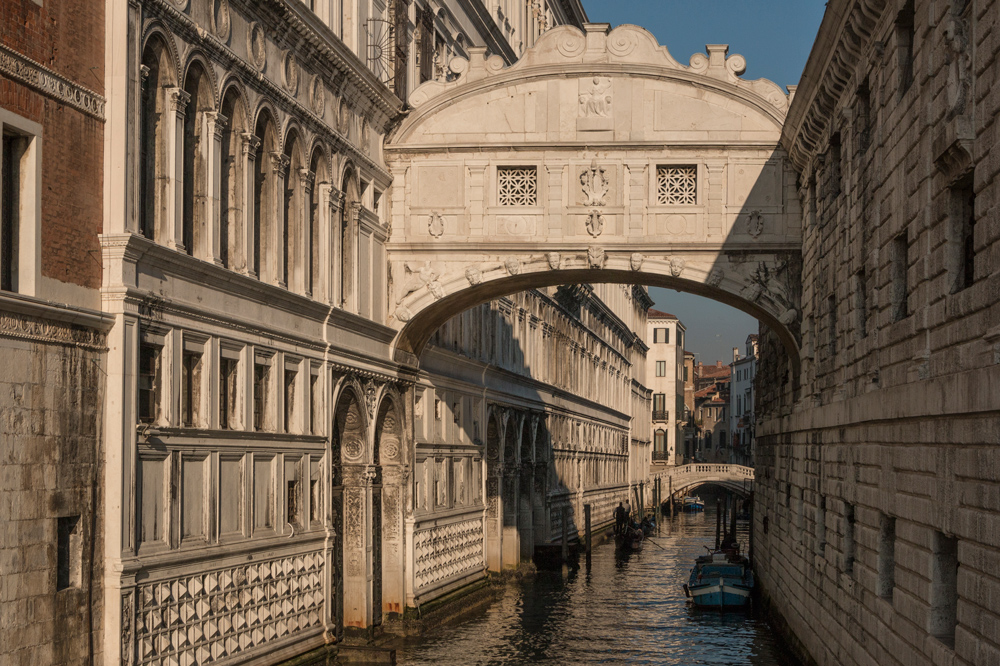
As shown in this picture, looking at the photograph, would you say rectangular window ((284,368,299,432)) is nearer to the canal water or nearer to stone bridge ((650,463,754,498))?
the canal water

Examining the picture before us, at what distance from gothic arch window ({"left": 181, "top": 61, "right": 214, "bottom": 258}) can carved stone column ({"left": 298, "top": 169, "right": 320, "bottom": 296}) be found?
3090 millimetres

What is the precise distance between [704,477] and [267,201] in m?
60.5

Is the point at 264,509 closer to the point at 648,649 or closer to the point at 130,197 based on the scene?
the point at 130,197

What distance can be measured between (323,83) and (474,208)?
3.42 metres

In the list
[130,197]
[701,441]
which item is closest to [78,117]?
[130,197]

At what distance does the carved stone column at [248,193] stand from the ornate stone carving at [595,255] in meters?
6.18

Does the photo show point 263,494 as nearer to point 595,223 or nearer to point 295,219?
point 295,219

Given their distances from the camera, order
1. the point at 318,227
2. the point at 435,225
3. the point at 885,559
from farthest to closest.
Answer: the point at 435,225 → the point at 318,227 → the point at 885,559

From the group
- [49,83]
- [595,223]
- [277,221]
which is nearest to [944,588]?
[49,83]

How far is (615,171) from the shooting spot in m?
20.7

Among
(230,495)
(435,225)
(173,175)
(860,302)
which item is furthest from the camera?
(435,225)

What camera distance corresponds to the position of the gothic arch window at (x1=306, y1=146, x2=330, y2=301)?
18594mm

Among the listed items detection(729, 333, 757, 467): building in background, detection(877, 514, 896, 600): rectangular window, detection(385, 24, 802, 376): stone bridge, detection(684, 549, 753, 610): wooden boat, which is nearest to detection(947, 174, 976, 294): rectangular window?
detection(877, 514, 896, 600): rectangular window

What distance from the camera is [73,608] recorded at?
1191 cm
